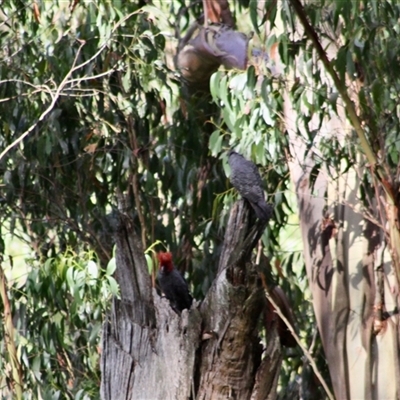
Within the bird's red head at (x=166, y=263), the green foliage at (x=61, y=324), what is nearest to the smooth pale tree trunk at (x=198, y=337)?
the green foliage at (x=61, y=324)

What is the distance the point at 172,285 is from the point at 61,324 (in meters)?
0.99

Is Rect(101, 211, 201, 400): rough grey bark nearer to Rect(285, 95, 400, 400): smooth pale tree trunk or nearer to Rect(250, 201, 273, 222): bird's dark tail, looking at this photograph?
Rect(250, 201, 273, 222): bird's dark tail

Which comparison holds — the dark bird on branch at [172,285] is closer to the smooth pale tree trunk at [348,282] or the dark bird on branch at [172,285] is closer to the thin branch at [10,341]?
the thin branch at [10,341]

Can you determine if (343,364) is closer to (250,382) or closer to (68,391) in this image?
(68,391)

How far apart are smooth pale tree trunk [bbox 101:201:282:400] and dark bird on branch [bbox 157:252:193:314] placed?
1.06 m

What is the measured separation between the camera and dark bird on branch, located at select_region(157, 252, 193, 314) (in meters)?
4.36

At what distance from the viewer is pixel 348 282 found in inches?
198

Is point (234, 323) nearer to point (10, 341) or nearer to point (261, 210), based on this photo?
point (261, 210)

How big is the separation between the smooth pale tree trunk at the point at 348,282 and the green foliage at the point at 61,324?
1.32m

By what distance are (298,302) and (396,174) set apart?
1.97m

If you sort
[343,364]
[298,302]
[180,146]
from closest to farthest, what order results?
[343,364]
[180,146]
[298,302]

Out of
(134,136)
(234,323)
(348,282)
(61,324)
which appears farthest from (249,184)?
(61,324)

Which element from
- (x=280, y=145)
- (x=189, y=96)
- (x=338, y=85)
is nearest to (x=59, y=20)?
(x=189, y=96)

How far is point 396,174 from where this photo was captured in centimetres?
420
